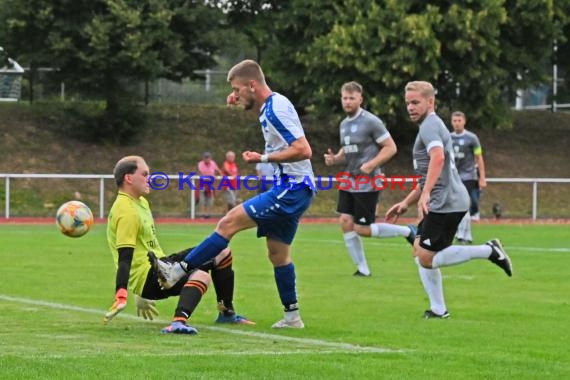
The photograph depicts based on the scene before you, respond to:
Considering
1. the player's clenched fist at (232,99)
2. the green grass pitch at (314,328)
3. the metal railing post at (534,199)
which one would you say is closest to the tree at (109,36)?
the metal railing post at (534,199)

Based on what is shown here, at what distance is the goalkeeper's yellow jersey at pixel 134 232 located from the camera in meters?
9.74

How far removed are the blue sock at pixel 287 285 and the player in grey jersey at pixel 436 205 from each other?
4.92 ft

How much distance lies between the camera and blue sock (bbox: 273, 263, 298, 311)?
10188 millimetres

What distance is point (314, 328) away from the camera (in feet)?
33.5

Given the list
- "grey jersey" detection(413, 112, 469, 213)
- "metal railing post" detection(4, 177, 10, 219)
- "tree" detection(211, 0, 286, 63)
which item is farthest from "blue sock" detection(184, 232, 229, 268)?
"tree" detection(211, 0, 286, 63)

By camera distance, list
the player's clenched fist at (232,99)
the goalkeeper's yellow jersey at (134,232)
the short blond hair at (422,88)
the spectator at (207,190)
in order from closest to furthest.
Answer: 1. the goalkeeper's yellow jersey at (134,232)
2. the player's clenched fist at (232,99)
3. the short blond hair at (422,88)
4. the spectator at (207,190)

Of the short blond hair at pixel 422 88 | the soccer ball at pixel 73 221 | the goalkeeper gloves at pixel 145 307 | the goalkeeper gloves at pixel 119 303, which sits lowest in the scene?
the goalkeeper gloves at pixel 145 307

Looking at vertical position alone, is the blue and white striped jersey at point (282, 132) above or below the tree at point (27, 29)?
below

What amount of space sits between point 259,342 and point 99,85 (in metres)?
31.5

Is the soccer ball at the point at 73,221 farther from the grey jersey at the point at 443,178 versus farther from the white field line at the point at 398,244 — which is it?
the white field line at the point at 398,244

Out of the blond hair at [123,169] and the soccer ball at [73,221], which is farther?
the soccer ball at [73,221]

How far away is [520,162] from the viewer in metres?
43.9

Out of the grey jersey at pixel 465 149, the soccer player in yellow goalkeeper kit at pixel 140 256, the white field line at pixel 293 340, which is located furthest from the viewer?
the grey jersey at pixel 465 149

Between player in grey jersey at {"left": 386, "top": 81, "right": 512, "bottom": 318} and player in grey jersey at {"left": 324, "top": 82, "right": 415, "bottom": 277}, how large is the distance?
4487 mm
